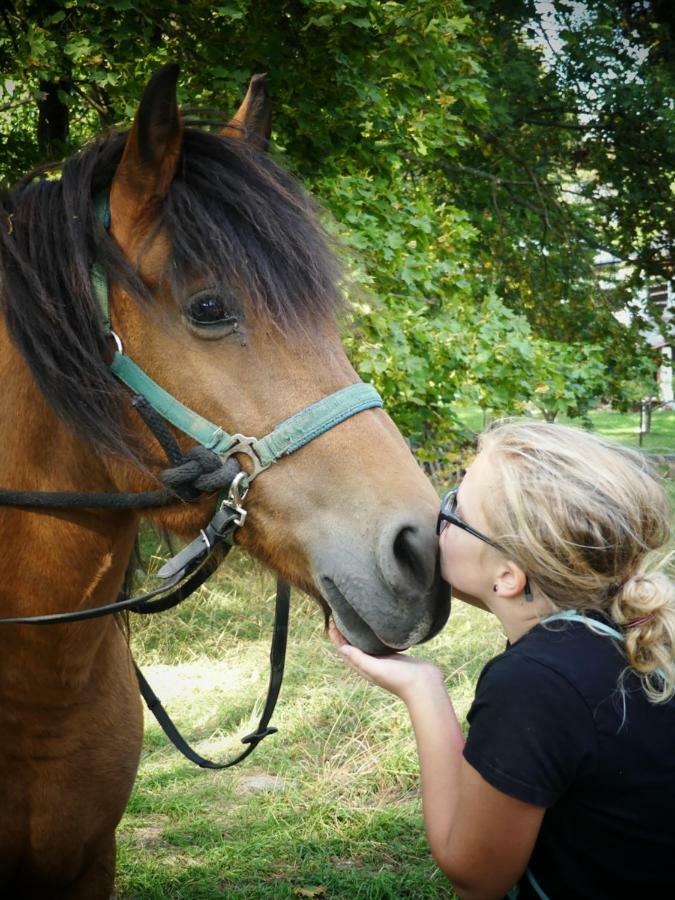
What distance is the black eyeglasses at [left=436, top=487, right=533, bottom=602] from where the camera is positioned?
1.62m

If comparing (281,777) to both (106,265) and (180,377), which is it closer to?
(180,377)

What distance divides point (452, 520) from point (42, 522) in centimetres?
92

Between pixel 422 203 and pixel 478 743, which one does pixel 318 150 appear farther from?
pixel 478 743

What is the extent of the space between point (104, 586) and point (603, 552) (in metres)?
1.16

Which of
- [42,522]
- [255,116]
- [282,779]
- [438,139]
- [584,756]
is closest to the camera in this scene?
[584,756]

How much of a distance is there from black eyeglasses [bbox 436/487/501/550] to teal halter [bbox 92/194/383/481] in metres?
0.27

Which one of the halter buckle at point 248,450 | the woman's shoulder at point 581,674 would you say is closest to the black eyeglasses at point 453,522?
the woman's shoulder at point 581,674

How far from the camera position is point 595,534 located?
5.00 feet

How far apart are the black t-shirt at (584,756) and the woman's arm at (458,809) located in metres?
0.04

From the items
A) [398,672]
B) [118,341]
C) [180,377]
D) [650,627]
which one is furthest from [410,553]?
[118,341]

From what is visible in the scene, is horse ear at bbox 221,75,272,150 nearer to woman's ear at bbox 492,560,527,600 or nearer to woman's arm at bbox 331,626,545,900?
woman's ear at bbox 492,560,527,600

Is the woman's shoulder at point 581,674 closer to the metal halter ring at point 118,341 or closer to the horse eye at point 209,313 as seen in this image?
the horse eye at point 209,313

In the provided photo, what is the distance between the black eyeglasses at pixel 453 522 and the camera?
1.62 metres

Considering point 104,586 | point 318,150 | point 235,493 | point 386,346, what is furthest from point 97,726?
point 318,150
